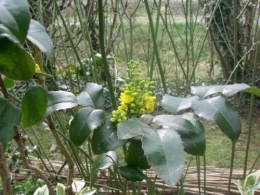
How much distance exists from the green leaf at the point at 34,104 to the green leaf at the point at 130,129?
97 mm

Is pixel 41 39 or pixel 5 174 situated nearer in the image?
pixel 41 39

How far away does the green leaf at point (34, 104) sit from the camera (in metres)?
0.44

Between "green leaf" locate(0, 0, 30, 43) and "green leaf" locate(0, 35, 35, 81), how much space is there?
0.23ft

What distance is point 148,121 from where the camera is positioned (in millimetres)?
464

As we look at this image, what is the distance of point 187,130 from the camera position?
45cm

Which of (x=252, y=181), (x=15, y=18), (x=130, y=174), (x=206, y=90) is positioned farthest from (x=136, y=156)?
(x=252, y=181)

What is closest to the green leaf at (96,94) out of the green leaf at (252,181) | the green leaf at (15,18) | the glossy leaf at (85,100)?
the glossy leaf at (85,100)

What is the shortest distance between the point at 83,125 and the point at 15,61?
0.12m

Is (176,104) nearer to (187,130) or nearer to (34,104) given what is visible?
(187,130)

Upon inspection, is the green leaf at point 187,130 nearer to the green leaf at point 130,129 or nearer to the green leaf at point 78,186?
the green leaf at point 130,129

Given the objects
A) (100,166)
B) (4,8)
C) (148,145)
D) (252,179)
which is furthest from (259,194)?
(4,8)

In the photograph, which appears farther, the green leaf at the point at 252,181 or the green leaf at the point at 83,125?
the green leaf at the point at 252,181

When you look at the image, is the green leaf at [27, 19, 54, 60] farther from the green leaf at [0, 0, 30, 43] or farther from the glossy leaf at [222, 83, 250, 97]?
the glossy leaf at [222, 83, 250, 97]

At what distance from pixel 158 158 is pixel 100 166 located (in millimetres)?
167
